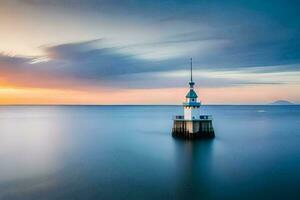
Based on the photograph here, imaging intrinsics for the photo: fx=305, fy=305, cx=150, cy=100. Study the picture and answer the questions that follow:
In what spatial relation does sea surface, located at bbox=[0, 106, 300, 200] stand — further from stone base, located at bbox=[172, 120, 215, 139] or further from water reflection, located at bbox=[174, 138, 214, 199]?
stone base, located at bbox=[172, 120, 215, 139]

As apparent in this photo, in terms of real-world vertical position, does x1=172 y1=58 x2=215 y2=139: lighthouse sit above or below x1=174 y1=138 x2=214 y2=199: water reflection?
above

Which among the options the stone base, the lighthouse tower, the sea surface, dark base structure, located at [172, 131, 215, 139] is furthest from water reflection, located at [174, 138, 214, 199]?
the lighthouse tower

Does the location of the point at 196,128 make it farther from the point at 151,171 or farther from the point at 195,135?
the point at 151,171

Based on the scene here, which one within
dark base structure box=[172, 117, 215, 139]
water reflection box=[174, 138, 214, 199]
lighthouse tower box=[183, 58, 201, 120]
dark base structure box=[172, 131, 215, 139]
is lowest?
water reflection box=[174, 138, 214, 199]

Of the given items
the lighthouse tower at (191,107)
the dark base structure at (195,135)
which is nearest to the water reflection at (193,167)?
the dark base structure at (195,135)

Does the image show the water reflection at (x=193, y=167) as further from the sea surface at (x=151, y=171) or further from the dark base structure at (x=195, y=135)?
the dark base structure at (x=195, y=135)

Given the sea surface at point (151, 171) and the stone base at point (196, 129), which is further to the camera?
the stone base at point (196, 129)

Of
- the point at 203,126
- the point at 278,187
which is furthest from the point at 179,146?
the point at 278,187

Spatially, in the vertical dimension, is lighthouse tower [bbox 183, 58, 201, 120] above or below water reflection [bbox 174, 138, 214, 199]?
above

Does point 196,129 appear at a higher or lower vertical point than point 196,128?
lower

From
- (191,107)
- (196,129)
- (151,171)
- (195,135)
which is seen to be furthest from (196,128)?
(151,171)

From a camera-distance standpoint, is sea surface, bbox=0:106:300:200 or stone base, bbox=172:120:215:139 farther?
stone base, bbox=172:120:215:139

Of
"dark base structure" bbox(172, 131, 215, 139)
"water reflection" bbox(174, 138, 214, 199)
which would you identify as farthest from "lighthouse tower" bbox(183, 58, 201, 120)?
"water reflection" bbox(174, 138, 214, 199)

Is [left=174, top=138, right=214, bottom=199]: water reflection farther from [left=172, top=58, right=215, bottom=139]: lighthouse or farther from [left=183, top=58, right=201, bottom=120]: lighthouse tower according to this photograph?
[left=183, top=58, right=201, bottom=120]: lighthouse tower
